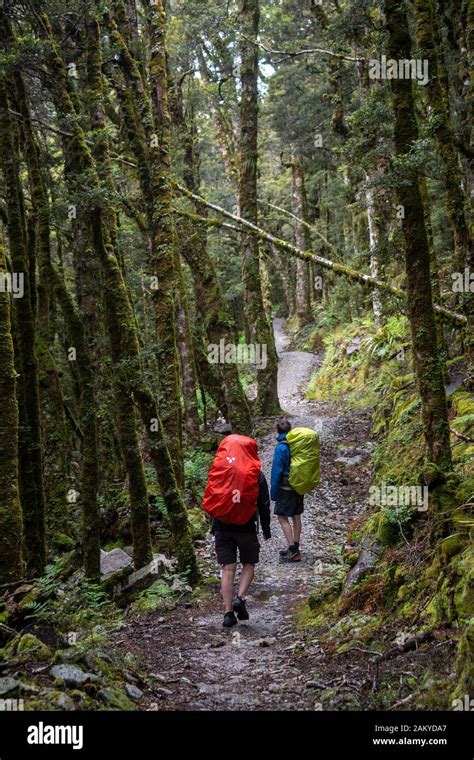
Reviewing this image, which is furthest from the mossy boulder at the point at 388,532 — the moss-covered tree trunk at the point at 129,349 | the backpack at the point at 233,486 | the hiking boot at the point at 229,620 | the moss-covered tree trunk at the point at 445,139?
the moss-covered tree trunk at the point at 445,139

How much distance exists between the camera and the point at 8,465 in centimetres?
614

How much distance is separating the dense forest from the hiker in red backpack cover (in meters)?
0.53

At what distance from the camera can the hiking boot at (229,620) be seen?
23.3ft

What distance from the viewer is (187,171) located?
17906 mm

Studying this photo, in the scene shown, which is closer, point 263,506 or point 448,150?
point 263,506

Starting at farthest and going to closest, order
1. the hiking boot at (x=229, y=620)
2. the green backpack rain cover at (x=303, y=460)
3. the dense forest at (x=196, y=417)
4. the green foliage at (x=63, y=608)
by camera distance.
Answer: the green backpack rain cover at (x=303, y=460), the hiking boot at (x=229, y=620), the green foliage at (x=63, y=608), the dense forest at (x=196, y=417)

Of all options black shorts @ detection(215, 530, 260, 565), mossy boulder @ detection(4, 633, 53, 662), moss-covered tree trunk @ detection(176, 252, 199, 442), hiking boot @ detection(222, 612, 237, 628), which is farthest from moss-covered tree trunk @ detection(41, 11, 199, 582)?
moss-covered tree trunk @ detection(176, 252, 199, 442)

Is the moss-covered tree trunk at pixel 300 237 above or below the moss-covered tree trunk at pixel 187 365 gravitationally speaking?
above

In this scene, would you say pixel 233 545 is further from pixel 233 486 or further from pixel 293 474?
pixel 293 474

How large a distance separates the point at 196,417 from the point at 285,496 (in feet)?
27.6

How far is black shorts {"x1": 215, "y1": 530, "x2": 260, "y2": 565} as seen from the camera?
7270 mm

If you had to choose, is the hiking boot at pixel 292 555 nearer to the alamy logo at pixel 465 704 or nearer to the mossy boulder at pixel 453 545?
the mossy boulder at pixel 453 545
